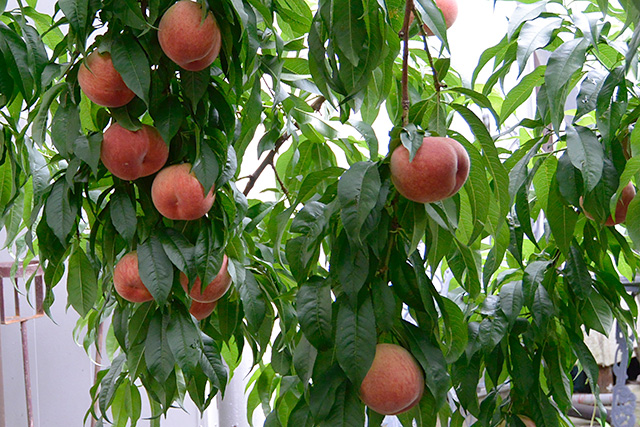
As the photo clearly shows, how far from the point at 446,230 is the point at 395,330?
100mm

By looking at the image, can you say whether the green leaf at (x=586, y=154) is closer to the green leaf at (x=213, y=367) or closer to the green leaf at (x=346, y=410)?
the green leaf at (x=346, y=410)

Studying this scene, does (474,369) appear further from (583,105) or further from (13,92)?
(13,92)

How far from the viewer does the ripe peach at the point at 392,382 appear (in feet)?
1.83

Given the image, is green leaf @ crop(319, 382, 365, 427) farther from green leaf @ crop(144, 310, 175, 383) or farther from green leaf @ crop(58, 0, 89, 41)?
green leaf @ crop(58, 0, 89, 41)

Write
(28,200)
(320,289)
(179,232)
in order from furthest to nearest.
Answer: (28,200), (179,232), (320,289)

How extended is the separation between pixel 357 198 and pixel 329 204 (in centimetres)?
7

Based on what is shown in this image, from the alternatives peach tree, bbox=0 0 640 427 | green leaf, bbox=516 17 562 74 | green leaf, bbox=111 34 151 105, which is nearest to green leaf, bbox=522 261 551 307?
peach tree, bbox=0 0 640 427

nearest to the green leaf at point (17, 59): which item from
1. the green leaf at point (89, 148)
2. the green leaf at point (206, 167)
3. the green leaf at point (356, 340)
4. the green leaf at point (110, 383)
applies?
the green leaf at point (89, 148)

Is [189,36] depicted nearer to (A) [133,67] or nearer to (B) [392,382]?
A: (A) [133,67]

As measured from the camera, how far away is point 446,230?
62 centimetres

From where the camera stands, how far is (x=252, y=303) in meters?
0.78

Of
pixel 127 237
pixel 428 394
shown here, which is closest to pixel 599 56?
pixel 428 394

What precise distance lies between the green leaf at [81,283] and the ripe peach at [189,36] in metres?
0.27

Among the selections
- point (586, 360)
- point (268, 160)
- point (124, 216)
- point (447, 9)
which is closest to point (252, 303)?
point (124, 216)
